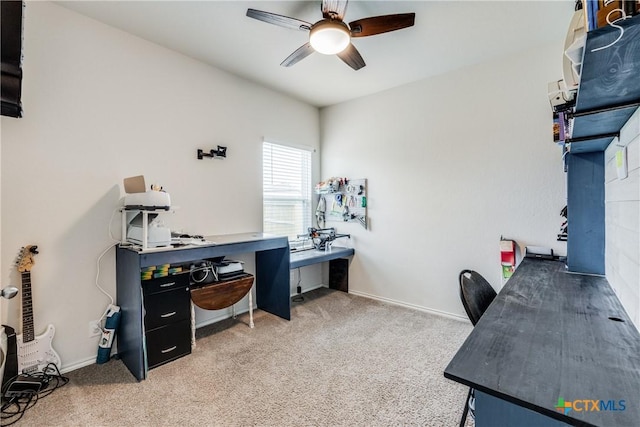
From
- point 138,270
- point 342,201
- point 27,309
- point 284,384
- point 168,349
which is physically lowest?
point 284,384

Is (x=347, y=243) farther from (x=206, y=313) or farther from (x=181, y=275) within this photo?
(x=181, y=275)

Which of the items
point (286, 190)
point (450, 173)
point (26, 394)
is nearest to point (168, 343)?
point (26, 394)

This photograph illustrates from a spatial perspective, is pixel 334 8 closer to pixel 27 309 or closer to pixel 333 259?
pixel 333 259

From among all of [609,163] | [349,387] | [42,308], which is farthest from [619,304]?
[42,308]

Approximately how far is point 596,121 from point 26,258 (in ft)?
11.9

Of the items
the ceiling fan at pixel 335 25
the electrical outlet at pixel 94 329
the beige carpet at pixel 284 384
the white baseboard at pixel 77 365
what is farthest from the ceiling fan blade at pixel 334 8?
the white baseboard at pixel 77 365

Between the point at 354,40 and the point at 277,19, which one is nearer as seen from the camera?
the point at 277,19

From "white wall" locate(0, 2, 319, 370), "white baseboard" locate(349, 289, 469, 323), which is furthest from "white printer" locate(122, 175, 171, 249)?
"white baseboard" locate(349, 289, 469, 323)

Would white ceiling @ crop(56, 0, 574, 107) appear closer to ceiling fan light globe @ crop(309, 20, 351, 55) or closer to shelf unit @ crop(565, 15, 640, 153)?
ceiling fan light globe @ crop(309, 20, 351, 55)

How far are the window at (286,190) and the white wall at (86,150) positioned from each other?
0.72 metres

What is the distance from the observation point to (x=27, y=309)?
2016 millimetres

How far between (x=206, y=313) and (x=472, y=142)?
11.5 feet

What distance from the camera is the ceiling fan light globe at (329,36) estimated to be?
196cm

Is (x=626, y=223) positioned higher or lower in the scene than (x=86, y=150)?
lower
